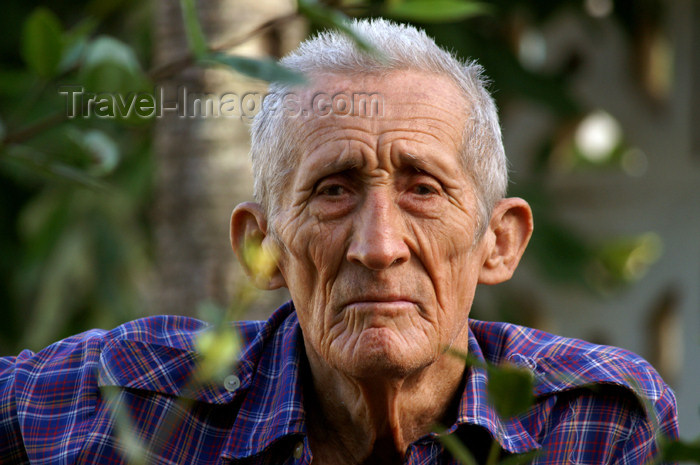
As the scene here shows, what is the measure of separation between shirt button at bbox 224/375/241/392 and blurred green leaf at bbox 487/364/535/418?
1.55 meters

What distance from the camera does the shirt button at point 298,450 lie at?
2.22m

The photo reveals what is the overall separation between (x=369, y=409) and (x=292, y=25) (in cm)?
265

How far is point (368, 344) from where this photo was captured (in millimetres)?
2139

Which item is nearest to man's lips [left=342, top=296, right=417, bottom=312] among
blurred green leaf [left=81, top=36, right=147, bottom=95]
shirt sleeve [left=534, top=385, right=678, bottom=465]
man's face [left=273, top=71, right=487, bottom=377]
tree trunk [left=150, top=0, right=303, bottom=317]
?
man's face [left=273, top=71, right=487, bottom=377]

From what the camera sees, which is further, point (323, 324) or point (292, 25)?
point (292, 25)

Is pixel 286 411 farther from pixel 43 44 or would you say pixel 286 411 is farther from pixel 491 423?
pixel 43 44

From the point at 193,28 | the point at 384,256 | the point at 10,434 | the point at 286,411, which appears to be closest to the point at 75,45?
the point at 193,28

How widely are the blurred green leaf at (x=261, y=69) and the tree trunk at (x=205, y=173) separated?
3.26 metres

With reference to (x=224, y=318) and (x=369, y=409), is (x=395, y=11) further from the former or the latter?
(x=369, y=409)

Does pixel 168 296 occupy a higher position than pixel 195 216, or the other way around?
pixel 195 216

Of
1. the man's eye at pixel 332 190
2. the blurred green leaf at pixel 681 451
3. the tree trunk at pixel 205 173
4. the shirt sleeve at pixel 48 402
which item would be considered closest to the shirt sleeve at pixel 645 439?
the man's eye at pixel 332 190

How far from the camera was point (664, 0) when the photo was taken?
7184 mm

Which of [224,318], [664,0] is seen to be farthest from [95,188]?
[664,0]

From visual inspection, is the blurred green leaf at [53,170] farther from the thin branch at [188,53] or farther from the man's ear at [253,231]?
the man's ear at [253,231]
